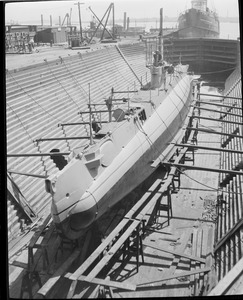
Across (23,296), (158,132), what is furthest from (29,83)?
(23,296)

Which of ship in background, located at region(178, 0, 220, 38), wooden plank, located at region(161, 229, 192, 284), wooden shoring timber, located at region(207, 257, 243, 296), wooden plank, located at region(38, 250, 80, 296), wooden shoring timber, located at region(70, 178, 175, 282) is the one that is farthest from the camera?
ship in background, located at region(178, 0, 220, 38)

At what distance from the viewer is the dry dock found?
12.4 metres

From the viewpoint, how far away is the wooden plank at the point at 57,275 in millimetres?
11282

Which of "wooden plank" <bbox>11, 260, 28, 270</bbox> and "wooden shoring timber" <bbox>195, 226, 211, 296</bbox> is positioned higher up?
"wooden plank" <bbox>11, 260, 28, 270</bbox>

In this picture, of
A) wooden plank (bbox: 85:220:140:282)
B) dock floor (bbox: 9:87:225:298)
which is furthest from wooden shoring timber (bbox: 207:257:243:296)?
wooden plank (bbox: 85:220:140:282)

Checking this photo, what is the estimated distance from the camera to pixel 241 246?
43.4 ft

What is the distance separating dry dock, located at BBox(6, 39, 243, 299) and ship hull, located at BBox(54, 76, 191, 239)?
753mm

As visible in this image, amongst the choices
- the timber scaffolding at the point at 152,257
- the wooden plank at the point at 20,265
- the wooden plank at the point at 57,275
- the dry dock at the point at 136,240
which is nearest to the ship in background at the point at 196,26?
the dry dock at the point at 136,240

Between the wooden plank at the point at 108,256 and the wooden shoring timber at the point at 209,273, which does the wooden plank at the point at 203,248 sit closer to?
the wooden shoring timber at the point at 209,273

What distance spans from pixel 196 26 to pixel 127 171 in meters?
53.6

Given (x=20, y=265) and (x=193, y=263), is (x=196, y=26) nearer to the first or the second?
(x=193, y=263)

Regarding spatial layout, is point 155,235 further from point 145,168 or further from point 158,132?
point 158,132

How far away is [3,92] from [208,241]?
10639 mm

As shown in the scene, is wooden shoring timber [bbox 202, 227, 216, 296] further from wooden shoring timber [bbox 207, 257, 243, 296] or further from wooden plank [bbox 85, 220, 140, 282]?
wooden plank [bbox 85, 220, 140, 282]
